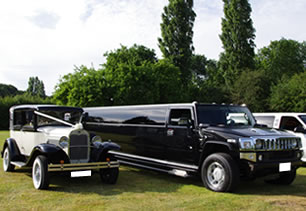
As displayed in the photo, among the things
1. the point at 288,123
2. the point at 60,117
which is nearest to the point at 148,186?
the point at 60,117

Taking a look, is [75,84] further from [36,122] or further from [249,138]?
[249,138]

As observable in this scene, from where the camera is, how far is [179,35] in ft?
143

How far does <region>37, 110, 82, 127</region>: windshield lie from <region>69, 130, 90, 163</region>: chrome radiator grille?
4.55 feet

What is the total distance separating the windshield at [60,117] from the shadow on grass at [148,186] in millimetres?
1532

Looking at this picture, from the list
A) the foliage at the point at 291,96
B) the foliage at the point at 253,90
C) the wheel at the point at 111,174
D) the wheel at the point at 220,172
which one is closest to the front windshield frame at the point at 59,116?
the wheel at the point at 111,174

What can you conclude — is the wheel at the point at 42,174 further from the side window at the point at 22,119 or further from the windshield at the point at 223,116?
the windshield at the point at 223,116

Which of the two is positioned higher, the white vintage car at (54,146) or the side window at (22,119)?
the side window at (22,119)

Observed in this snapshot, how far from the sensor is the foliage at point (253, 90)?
43156 mm

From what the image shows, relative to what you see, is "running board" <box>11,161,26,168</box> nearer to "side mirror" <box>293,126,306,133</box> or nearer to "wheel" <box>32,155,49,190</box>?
"wheel" <box>32,155,49,190</box>

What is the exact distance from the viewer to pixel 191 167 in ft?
26.1

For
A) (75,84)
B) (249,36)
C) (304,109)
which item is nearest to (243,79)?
(249,36)

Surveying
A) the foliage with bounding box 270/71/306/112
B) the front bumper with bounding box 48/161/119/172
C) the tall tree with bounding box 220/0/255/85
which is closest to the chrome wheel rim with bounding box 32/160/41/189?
the front bumper with bounding box 48/161/119/172

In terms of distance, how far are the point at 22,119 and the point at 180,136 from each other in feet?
15.5

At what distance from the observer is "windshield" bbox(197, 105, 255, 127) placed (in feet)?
26.8
